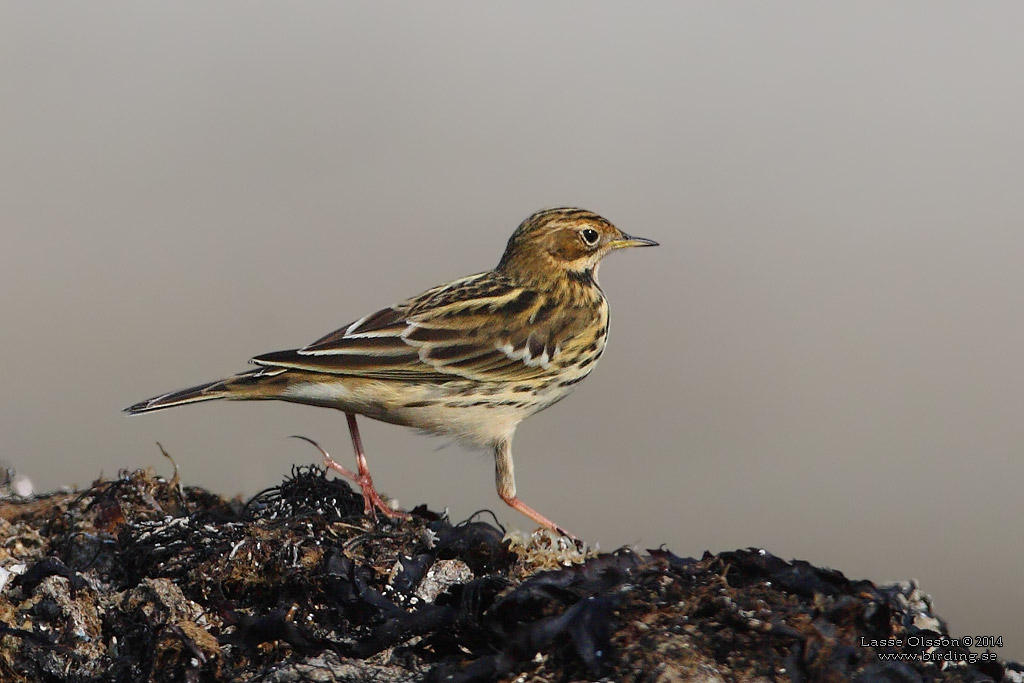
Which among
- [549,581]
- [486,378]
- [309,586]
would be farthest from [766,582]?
[486,378]

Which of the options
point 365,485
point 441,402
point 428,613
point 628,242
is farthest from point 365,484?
point 628,242

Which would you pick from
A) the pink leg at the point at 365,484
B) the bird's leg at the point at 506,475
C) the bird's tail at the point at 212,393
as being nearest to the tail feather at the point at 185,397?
the bird's tail at the point at 212,393

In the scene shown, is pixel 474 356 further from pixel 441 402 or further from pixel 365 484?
pixel 365 484

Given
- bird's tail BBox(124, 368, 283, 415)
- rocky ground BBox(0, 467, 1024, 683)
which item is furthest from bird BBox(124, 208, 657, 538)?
rocky ground BBox(0, 467, 1024, 683)

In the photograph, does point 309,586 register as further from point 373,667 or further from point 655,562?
point 655,562

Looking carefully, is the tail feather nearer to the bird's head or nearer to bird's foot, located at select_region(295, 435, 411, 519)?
bird's foot, located at select_region(295, 435, 411, 519)

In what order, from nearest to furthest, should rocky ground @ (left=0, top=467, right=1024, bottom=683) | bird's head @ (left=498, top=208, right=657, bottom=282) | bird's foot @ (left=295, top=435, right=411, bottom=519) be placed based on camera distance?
rocky ground @ (left=0, top=467, right=1024, bottom=683) < bird's foot @ (left=295, top=435, right=411, bottom=519) < bird's head @ (left=498, top=208, right=657, bottom=282)
